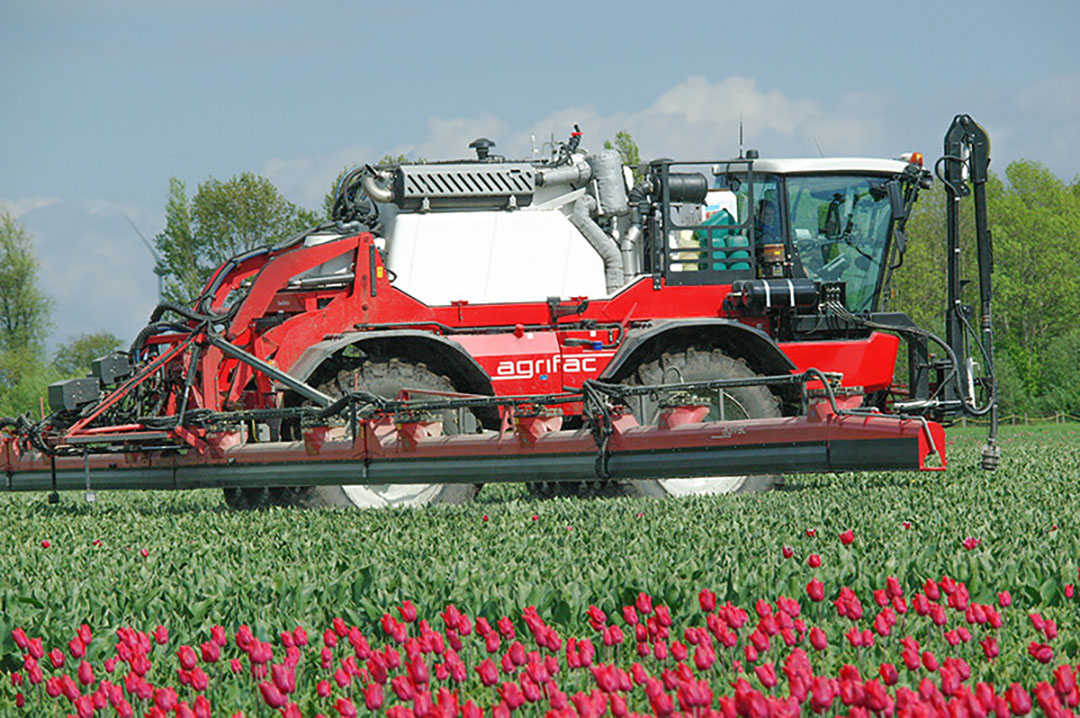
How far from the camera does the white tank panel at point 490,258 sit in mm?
10188

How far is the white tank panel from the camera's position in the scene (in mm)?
10188

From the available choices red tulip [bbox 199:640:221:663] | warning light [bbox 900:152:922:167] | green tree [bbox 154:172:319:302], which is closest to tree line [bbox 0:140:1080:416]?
green tree [bbox 154:172:319:302]

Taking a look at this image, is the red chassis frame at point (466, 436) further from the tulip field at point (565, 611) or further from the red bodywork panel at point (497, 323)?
the tulip field at point (565, 611)

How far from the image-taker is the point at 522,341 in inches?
392

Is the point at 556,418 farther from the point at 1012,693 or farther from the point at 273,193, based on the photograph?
the point at 273,193

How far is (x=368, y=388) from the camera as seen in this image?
9.45m

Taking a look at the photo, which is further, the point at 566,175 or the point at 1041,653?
the point at 566,175

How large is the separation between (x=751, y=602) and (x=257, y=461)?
4.84 m

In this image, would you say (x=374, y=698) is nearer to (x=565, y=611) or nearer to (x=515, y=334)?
(x=565, y=611)

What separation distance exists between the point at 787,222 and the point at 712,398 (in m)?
1.96

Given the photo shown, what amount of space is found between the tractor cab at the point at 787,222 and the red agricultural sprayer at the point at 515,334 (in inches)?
0.8

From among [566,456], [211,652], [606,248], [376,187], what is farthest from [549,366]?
[211,652]

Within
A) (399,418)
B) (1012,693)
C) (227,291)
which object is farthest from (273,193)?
(1012,693)

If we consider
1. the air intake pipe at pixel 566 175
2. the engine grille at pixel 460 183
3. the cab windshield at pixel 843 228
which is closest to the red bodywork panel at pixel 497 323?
the engine grille at pixel 460 183
